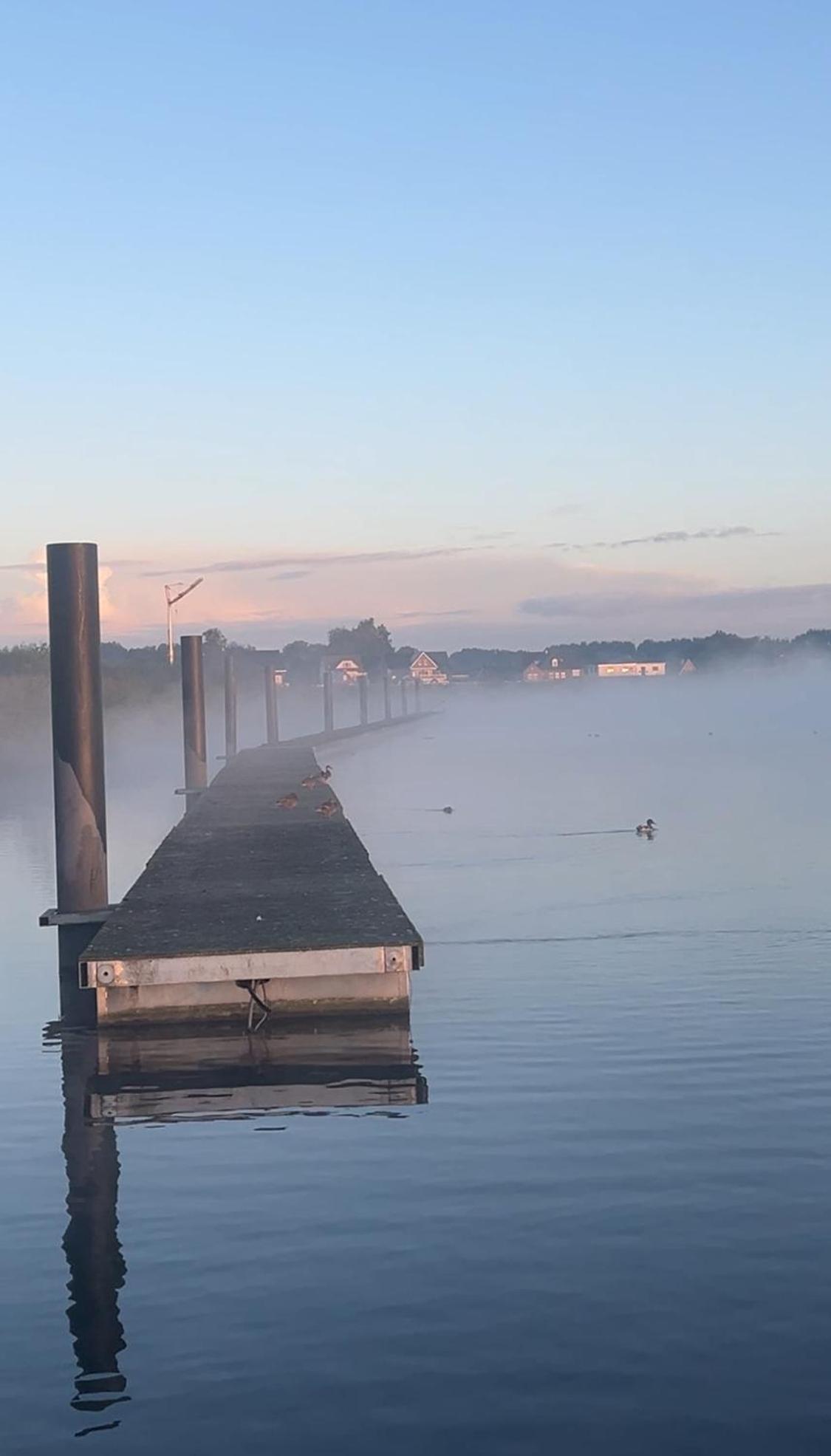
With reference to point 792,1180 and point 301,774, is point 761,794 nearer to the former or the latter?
point 301,774

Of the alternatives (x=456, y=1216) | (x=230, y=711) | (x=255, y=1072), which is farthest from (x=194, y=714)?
(x=456, y=1216)

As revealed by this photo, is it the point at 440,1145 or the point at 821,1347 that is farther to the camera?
the point at 440,1145

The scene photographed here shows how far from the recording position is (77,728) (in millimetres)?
25938

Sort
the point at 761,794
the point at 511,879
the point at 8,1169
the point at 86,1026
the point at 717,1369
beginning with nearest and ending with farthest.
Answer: the point at 717,1369, the point at 8,1169, the point at 86,1026, the point at 511,879, the point at 761,794

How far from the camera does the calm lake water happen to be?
882 centimetres

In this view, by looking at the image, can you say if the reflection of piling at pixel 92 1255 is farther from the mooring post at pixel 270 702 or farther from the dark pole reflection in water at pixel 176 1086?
the mooring post at pixel 270 702

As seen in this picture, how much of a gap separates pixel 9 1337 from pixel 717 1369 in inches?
156

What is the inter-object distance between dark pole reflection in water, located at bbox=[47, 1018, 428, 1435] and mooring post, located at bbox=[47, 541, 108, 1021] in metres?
5.27

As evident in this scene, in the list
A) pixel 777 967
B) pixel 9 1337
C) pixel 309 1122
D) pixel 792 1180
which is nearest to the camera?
pixel 9 1337

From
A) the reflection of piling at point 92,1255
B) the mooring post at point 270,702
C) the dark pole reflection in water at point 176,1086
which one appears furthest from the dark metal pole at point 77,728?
the mooring post at point 270,702

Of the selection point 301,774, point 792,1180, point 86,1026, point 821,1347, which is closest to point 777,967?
point 86,1026

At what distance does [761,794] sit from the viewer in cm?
6062

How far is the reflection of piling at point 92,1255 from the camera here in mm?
9336

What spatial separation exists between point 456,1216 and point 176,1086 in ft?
16.5
